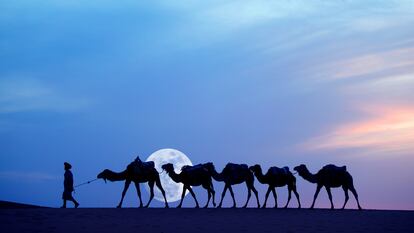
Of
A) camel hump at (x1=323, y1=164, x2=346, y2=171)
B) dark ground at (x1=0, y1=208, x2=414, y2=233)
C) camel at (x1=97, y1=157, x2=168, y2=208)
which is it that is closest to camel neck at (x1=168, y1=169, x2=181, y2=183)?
camel at (x1=97, y1=157, x2=168, y2=208)

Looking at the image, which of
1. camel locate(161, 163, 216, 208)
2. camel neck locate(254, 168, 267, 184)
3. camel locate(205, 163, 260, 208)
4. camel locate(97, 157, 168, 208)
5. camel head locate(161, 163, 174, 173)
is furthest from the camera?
camel neck locate(254, 168, 267, 184)

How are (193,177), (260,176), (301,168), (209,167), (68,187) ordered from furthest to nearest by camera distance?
(301,168), (260,176), (209,167), (193,177), (68,187)

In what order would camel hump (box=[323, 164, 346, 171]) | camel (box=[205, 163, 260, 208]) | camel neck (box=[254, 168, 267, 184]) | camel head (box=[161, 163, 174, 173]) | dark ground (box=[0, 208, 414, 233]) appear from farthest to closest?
camel neck (box=[254, 168, 267, 184]) → camel (box=[205, 163, 260, 208]) → camel head (box=[161, 163, 174, 173]) → camel hump (box=[323, 164, 346, 171]) → dark ground (box=[0, 208, 414, 233])

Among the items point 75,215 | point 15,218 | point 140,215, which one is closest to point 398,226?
point 140,215

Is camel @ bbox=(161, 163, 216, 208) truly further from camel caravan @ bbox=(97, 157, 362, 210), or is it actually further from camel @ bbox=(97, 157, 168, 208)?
camel @ bbox=(97, 157, 168, 208)

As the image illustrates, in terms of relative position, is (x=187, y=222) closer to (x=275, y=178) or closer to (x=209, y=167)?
(x=209, y=167)

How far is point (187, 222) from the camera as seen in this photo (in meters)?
17.1

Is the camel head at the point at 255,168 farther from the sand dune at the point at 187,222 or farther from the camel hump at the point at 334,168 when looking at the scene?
the sand dune at the point at 187,222

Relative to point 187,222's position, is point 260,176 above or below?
above

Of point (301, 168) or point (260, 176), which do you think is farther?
point (301, 168)

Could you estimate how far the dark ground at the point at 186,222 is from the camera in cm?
1527

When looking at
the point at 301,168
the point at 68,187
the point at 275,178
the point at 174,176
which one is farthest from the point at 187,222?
the point at 301,168

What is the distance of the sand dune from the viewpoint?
15.3 m

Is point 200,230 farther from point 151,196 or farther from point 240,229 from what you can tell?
point 151,196
